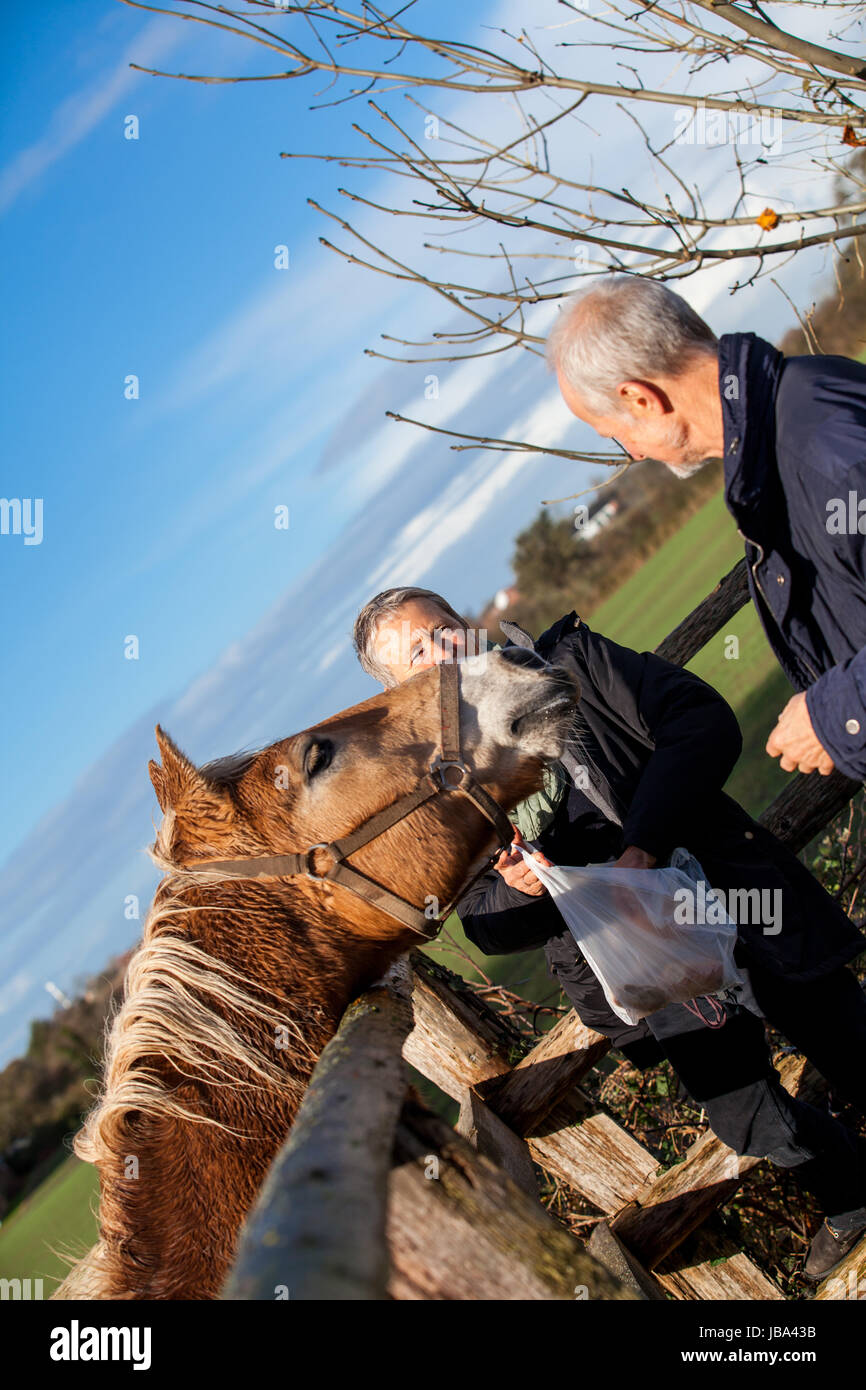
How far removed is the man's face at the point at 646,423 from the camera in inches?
81.1

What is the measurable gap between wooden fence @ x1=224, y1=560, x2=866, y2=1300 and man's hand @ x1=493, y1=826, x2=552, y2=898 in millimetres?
461

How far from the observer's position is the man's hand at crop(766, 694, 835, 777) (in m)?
1.90

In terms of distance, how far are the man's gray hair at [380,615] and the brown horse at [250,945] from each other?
1.87ft

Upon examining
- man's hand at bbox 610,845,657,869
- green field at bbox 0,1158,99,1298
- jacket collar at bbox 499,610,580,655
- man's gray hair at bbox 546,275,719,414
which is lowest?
green field at bbox 0,1158,99,1298

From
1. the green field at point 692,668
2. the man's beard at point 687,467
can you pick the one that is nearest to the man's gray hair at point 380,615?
the man's beard at point 687,467

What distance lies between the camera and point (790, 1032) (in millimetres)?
2600

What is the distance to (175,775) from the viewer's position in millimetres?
2301

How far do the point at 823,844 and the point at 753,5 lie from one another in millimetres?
4595

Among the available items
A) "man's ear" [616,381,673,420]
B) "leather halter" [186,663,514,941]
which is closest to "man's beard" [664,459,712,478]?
"man's ear" [616,381,673,420]

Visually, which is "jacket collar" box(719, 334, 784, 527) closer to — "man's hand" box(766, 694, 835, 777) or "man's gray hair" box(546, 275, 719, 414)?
"man's gray hair" box(546, 275, 719, 414)

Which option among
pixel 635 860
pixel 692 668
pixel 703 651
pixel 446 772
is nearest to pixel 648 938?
pixel 635 860

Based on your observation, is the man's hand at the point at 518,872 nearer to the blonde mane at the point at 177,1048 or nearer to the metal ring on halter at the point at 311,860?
the metal ring on halter at the point at 311,860

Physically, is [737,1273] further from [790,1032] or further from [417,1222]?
[417,1222]
